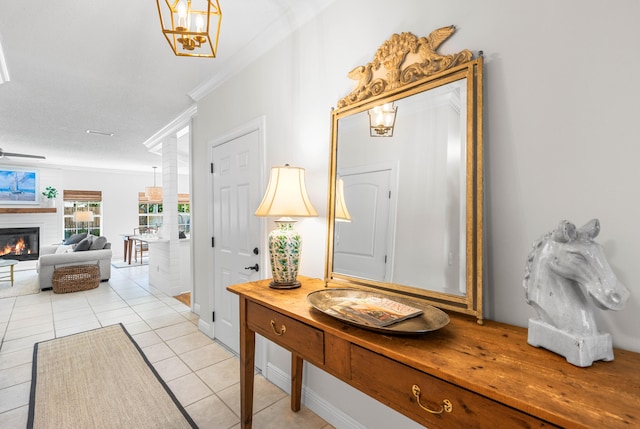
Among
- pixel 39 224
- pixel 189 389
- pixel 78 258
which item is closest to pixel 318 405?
pixel 189 389

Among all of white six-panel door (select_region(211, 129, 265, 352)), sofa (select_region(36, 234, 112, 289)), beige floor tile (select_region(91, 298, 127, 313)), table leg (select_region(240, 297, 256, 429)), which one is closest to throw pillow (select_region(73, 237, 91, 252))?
sofa (select_region(36, 234, 112, 289))

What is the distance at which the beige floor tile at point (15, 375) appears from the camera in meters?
2.20

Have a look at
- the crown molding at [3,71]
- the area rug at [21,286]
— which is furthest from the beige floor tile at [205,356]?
the area rug at [21,286]

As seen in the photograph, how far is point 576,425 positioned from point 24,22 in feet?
10.9

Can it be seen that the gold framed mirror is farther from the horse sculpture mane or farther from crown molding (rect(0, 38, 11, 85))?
crown molding (rect(0, 38, 11, 85))

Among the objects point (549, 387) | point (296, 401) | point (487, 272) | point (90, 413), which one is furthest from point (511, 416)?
point (90, 413)

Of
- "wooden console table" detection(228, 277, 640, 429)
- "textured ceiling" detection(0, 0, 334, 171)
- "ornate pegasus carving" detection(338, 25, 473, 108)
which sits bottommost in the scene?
"wooden console table" detection(228, 277, 640, 429)

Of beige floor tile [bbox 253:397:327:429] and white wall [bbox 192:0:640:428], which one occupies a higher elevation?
white wall [bbox 192:0:640:428]

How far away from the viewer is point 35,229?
23.5 feet

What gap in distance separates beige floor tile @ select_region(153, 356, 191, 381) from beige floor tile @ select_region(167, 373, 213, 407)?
64 mm

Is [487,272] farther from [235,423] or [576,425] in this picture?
[235,423]

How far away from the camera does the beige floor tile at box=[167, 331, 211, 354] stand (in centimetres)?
279

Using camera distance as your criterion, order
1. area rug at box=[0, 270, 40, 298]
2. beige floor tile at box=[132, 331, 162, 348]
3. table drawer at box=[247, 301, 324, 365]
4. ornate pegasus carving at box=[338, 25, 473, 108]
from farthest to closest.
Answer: area rug at box=[0, 270, 40, 298]
beige floor tile at box=[132, 331, 162, 348]
ornate pegasus carving at box=[338, 25, 473, 108]
table drawer at box=[247, 301, 324, 365]

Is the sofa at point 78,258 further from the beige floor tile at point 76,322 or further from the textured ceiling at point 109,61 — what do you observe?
the textured ceiling at point 109,61
